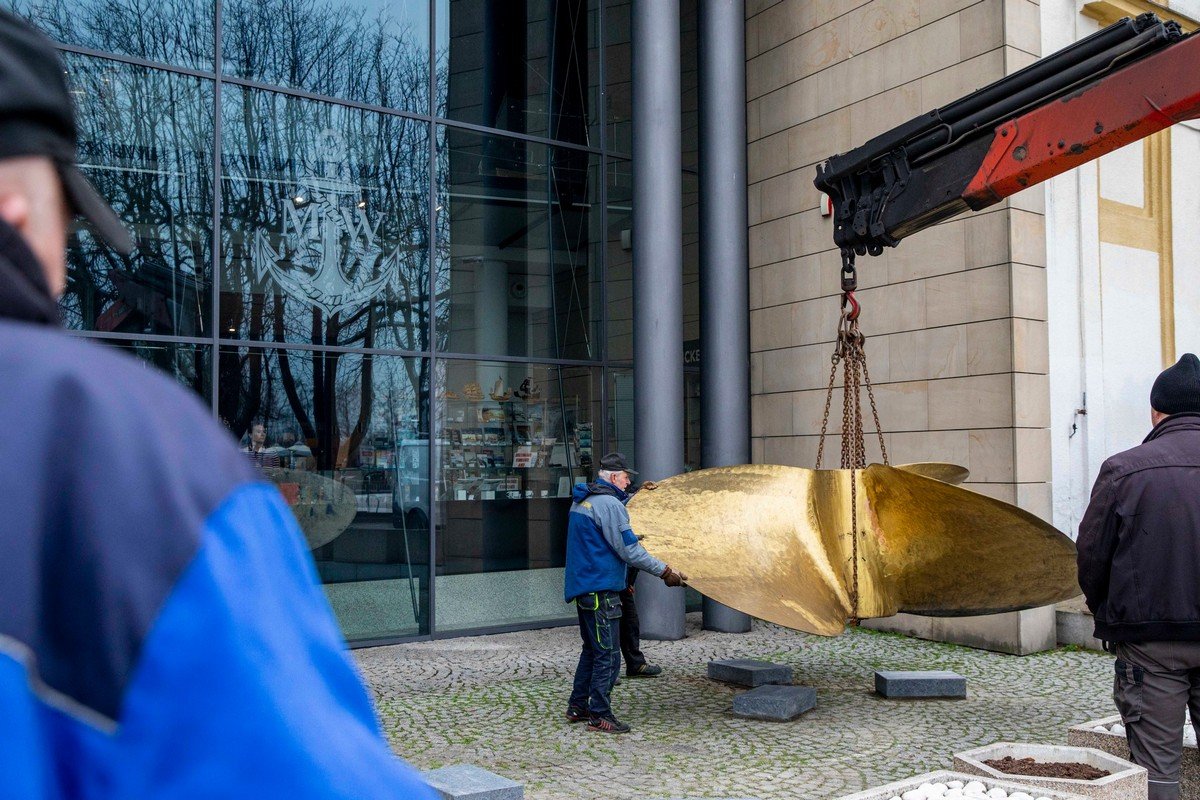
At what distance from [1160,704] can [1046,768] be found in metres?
0.64

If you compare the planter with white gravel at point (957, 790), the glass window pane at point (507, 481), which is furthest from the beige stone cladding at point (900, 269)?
the planter with white gravel at point (957, 790)

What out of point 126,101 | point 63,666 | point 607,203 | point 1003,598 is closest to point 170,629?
point 63,666

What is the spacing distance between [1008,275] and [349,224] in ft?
20.9

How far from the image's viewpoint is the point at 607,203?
11.9 meters

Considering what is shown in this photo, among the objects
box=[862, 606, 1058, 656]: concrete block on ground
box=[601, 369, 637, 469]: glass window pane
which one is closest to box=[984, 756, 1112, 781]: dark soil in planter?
box=[862, 606, 1058, 656]: concrete block on ground

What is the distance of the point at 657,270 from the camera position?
10484 millimetres

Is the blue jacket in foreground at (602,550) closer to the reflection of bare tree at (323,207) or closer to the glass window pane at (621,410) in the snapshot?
the reflection of bare tree at (323,207)

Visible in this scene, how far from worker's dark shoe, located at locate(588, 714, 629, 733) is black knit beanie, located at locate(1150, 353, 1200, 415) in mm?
3843

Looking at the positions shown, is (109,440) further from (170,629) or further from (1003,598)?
(1003,598)

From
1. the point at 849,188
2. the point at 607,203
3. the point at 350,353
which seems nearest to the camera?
the point at 849,188

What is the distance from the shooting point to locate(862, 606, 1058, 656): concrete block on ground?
31.3 ft

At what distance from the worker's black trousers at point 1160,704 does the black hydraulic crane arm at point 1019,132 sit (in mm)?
2494

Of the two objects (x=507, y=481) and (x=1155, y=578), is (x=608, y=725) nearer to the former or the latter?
(x=1155, y=578)

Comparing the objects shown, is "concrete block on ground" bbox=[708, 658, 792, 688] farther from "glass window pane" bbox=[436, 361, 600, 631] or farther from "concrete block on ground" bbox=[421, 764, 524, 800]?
"concrete block on ground" bbox=[421, 764, 524, 800]
